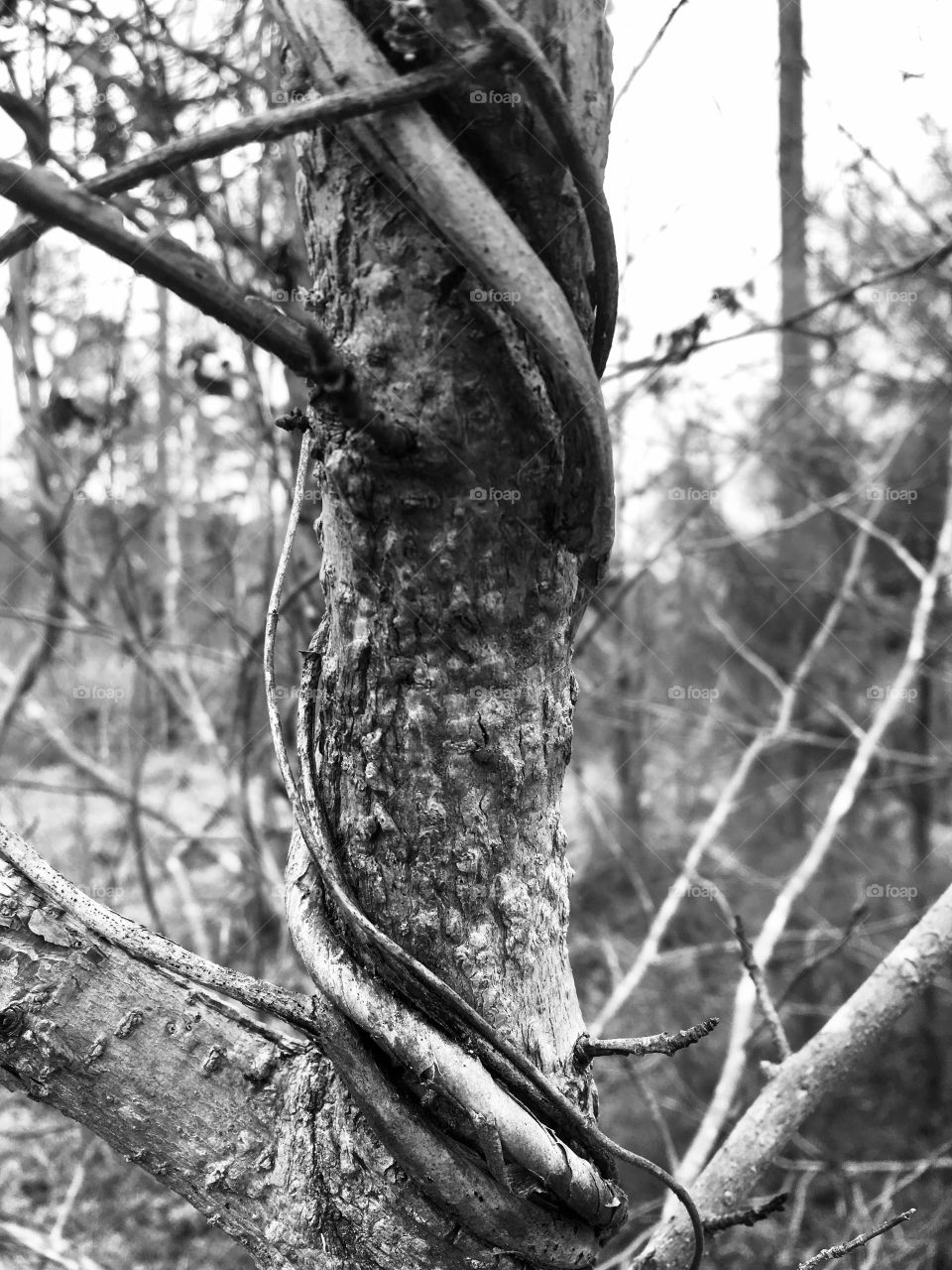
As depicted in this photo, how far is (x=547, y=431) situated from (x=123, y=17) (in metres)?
1.96

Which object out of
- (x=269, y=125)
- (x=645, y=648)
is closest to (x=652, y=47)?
(x=269, y=125)

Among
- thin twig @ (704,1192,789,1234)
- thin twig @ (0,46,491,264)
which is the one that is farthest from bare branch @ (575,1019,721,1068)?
thin twig @ (0,46,491,264)

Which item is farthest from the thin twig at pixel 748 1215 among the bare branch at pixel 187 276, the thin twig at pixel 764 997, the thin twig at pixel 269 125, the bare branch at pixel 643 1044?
the thin twig at pixel 269 125

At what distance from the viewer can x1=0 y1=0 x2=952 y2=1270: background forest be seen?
239cm

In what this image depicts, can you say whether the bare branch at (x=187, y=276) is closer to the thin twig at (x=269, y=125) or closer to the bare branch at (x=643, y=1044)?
the thin twig at (x=269, y=125)

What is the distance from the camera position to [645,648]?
423 cm

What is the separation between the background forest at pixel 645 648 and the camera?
7.84 feet

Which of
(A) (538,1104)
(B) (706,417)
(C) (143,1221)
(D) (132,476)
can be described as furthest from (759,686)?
(A) (538,1104)

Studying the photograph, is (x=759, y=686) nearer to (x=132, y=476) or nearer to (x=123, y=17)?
(x=132, y=476)

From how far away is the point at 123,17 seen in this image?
202cm

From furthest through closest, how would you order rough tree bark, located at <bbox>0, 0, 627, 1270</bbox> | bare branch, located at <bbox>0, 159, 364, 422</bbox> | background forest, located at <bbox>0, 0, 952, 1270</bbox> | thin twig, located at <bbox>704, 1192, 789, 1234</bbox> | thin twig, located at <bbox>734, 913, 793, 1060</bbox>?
background forest, located at <bbox>0, 0, 952, 1270</bbox>, thin twig, located at <bbox>734, 913, 793, 1060</bbox>, thin twig, located at <bbox>704, 1192, 789, 1234</bbox>, rough tree bark, located at <bbox>0, 0, 627, 1270</bbox>, bare branch, located at <bbox>0, 159, 364, 422</bbox>

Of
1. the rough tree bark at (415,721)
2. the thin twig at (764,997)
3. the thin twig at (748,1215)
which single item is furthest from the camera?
the thin twig at (764,997)

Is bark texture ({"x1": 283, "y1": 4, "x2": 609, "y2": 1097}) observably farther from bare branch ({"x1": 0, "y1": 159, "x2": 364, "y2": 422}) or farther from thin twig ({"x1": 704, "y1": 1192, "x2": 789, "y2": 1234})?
thin twig ({"x1": 704, "y1": 1192, "x2": 789, "y2": 1234})

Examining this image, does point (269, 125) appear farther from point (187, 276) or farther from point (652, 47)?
point (652, 47)
